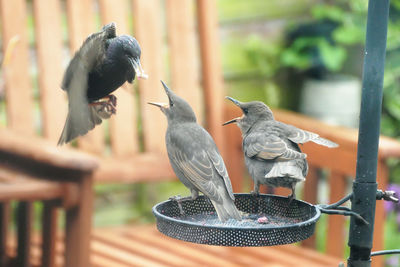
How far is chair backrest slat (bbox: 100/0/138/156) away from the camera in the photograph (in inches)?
133

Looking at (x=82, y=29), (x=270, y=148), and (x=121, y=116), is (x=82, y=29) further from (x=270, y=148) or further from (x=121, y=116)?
(x=270, y=148)

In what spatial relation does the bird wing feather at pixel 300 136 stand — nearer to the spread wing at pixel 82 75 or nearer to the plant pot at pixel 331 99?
the spread wing at pixel 82 75

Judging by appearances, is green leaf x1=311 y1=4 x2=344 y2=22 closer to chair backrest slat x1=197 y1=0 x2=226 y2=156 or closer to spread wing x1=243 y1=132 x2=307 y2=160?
chair backrest slat x1=197 y1=0 x2=226 y2=156

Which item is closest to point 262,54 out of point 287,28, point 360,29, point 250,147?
point 287,28

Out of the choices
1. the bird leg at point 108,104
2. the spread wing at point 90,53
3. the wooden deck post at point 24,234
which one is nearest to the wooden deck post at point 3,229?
the wooden deck post at point 24,234

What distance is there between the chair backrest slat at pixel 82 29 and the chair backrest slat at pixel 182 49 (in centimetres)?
39

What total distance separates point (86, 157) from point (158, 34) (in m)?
1.02

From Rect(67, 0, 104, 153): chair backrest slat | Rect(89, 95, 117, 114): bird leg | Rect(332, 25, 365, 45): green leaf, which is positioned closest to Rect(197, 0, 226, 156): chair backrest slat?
Rect(67, 0, 104, 153): chair backrest slat

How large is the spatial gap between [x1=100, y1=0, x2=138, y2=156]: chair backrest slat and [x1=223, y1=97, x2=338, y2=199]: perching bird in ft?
5.42

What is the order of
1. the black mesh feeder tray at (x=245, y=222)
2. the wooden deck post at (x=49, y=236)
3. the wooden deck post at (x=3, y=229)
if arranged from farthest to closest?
the wooden deck post at (x=3, y=229), the wooden deck post at (x=49, y=236), the black mesh feeder tray at (x=245, y=222)

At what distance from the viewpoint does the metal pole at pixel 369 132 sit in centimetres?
156

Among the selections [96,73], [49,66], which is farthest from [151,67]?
[96,73]

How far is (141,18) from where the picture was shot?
3455 millimetres

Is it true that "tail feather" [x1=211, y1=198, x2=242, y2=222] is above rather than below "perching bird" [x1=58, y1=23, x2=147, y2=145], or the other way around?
below
